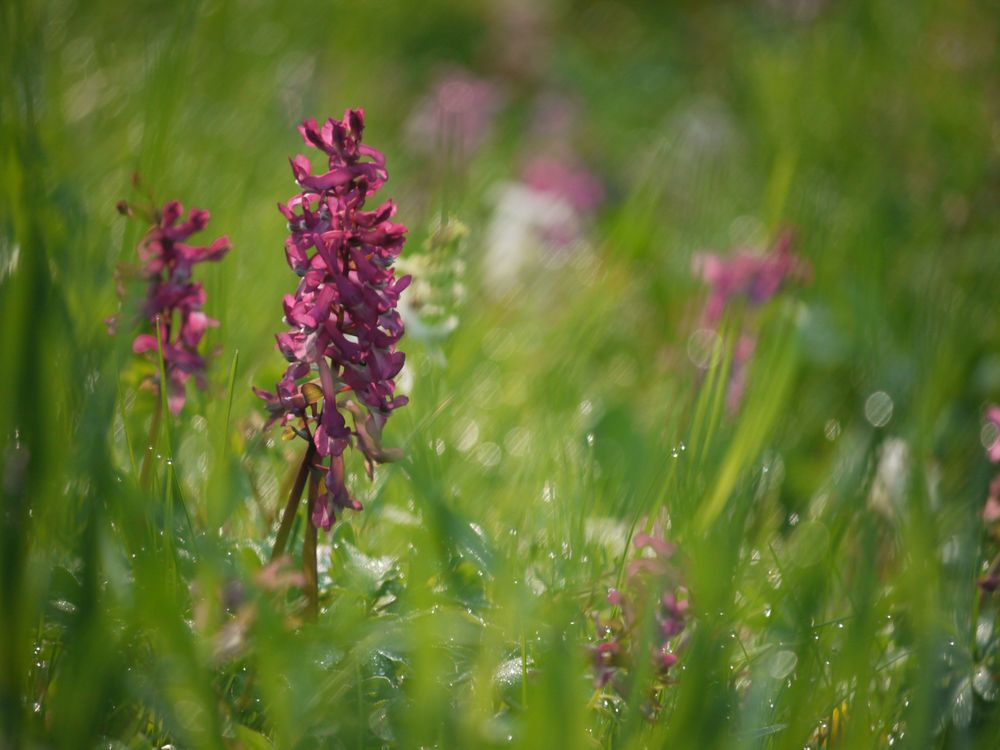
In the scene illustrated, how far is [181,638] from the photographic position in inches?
18.9

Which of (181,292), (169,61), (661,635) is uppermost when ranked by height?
(169,61)

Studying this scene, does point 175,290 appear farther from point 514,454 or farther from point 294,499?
point 514,454

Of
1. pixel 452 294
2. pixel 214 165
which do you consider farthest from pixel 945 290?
pixel 214 165

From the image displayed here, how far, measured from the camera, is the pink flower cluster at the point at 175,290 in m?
0.80

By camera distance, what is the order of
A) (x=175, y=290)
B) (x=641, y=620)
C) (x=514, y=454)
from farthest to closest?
(x=514, y=454), (x=175, y=290), (x=641, y=620)

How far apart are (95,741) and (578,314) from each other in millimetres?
939

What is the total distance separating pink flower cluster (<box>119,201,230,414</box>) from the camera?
799mm

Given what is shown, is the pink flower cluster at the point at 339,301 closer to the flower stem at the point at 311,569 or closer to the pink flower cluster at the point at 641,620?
the flower stem at the point at 311,569

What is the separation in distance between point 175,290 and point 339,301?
212 mm

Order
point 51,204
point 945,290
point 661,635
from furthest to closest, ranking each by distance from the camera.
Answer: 1. point 945,290
2. point 51,204
3. point 661,635

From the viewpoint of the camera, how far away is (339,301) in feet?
2.16

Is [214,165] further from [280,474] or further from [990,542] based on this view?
[990,542]

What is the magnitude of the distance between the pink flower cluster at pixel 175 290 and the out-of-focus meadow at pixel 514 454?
2cm

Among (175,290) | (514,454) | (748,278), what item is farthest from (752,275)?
(175,290)
